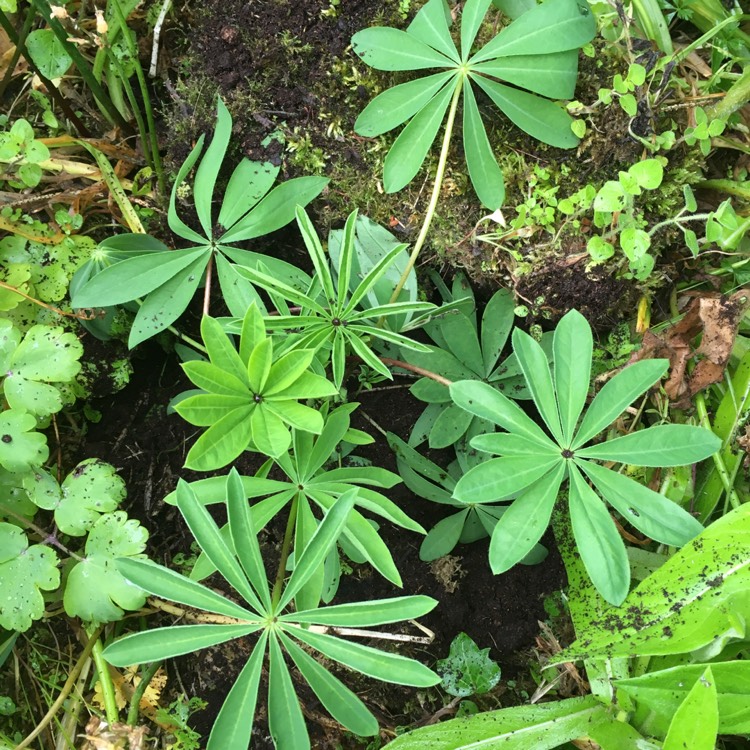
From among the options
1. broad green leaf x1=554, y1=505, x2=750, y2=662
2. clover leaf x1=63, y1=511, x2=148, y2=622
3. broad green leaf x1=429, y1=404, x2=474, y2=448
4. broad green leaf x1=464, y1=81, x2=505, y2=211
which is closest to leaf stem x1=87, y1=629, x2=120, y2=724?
clover leaf x1=63, y1=511, x2=148, y2=622

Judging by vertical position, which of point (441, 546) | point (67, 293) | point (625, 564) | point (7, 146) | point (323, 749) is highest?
point (7, 146)

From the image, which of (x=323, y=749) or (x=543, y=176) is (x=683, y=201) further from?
(x=323, y=749)

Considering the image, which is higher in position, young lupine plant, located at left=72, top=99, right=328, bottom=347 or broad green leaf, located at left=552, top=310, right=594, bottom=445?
young lupine plant, located at left=72, top=99, right=328, bottom=347

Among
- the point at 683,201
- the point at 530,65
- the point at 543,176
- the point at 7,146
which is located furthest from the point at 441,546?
the point at 7,146

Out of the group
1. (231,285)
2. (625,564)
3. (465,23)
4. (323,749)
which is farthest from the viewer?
(323,749)

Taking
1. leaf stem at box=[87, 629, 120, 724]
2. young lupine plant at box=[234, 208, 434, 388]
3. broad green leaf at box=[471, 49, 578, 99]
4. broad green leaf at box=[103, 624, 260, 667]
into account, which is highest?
broad green leaf at box=[471, 49, 578, 99]

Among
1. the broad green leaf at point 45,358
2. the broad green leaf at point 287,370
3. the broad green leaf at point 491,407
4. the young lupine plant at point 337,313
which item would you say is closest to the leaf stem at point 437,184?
the young lupine plant at point 337,313

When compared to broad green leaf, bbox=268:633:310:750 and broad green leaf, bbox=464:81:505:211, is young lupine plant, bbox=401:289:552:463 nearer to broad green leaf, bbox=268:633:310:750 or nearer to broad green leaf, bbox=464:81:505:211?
broad green leaf, bbox=464:81:505:211

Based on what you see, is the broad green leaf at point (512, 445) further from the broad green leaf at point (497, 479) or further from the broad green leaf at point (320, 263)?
the broad green leaf at point (320, 263)
